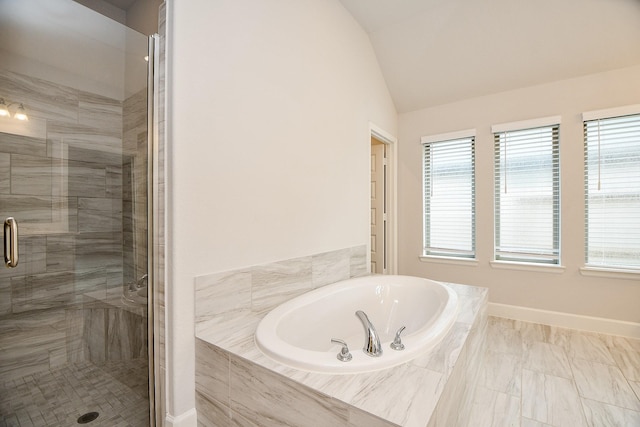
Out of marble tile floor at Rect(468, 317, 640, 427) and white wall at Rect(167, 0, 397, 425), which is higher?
white wall at Rect(167, 0, 397, 425)

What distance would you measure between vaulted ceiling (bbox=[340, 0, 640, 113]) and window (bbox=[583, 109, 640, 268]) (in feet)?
1.87

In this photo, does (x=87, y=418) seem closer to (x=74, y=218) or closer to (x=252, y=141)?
(x=74, y=218)

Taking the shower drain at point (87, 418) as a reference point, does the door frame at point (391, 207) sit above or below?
above

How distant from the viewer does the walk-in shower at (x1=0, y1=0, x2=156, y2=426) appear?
1308mm

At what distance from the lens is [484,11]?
8.53 feet

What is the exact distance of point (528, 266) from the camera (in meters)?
3.03

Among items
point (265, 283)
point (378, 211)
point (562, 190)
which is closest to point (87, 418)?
point (265, 283)

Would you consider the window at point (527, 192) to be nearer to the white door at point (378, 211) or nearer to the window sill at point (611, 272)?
the window sill at point (611, 272)

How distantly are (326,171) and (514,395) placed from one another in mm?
1954

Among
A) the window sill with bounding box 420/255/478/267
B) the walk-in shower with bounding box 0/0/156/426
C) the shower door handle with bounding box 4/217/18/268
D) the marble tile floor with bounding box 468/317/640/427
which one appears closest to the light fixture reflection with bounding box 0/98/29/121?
the walk-in shower with bounding box 0/0/156/426

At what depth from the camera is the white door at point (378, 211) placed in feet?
11.7

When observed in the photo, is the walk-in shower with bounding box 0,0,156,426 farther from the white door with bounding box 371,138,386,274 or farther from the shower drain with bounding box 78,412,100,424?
the white door with bounding box 371,138,386,274

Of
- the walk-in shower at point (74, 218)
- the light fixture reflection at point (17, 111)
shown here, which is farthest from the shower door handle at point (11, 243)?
the light fixture reflection at point (17, 111)

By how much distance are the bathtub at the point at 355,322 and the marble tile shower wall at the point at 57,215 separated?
2.96 ft
